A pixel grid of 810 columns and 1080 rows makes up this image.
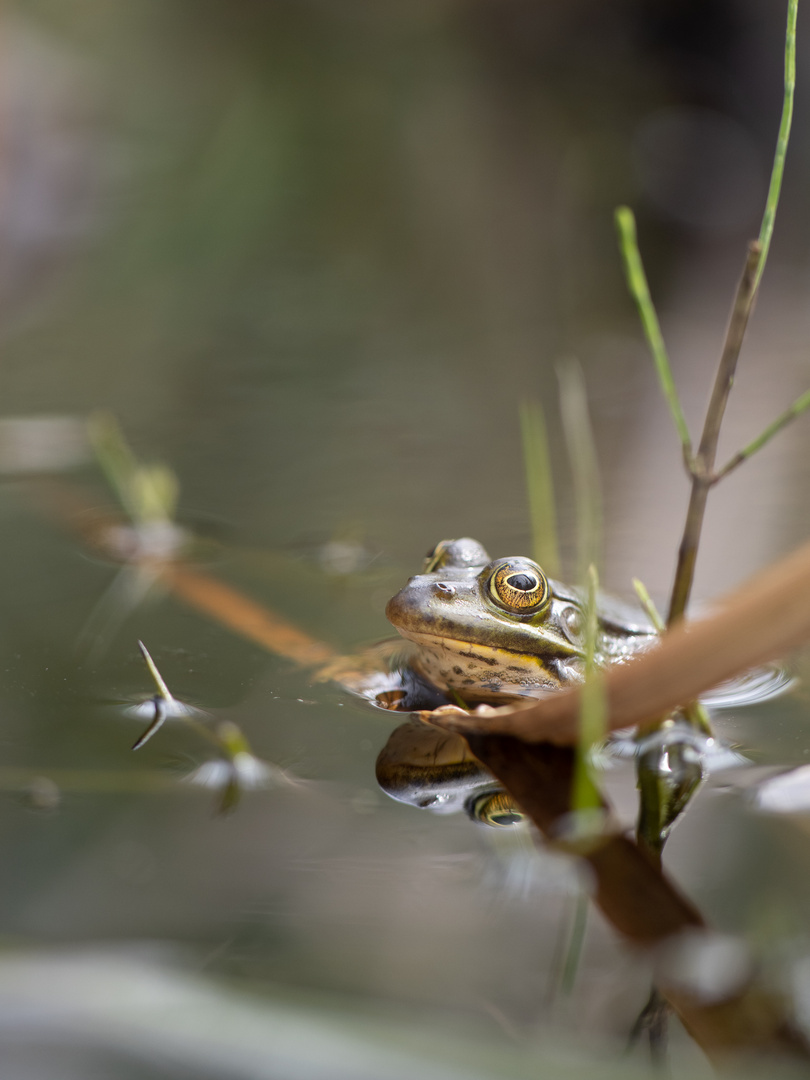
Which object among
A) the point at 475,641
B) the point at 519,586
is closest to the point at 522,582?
the point at 519,586

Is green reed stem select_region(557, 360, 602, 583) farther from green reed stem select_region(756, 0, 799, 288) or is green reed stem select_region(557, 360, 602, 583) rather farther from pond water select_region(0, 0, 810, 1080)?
green reed stem select_region(756, 0, 799, 288)

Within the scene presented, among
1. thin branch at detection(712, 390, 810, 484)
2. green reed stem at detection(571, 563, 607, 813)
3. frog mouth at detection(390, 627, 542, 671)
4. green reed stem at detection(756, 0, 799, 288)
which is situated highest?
green reed stem at detection(756, 0, 799, 288)

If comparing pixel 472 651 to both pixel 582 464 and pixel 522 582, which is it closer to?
pixel 522 582

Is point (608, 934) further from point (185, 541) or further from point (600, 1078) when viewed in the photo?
point (185, 541)

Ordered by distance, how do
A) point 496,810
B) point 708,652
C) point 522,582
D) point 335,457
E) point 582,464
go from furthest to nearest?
point 335,457 → point 522,582 → point 582,464 → point 496,810 → point 708,652

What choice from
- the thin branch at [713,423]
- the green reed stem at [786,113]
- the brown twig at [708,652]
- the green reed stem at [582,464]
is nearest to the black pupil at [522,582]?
the green reed stem at [582,464]

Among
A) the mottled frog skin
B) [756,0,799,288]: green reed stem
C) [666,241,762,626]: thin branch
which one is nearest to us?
[756,0,799,288]: green reed stem

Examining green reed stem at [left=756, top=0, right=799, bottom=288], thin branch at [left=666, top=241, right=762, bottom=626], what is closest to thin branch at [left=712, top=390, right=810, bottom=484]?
thin branch at [left=666, top=241, right=762, bottom=626]

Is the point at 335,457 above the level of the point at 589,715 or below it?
above

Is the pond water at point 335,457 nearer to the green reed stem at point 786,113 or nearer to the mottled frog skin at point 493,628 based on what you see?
the mottled frog skin at point 493,628
